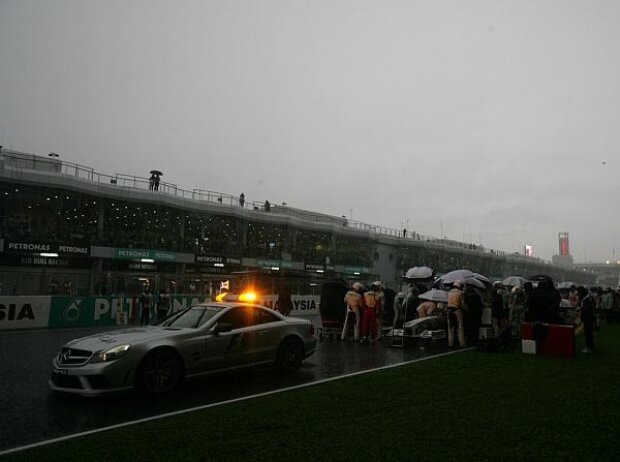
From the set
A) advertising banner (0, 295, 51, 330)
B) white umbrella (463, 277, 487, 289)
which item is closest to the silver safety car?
white umbrella (463, 277, 487, 289)

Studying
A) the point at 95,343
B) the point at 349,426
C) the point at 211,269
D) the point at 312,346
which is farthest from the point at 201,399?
the point at 211,269

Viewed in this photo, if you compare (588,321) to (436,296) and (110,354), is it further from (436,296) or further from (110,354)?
(110,354)

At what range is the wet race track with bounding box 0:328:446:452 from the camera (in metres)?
5.84

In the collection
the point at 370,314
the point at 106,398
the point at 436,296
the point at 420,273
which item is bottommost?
the point at 106,398

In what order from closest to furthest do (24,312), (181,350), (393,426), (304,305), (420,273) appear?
(393,426) → (181,350) → (24,312) → (420,273) → (304,305)

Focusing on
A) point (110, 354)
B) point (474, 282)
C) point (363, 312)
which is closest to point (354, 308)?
point (363, 312)

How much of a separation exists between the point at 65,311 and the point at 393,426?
15612 millimetres

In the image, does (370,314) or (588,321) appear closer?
(588,321)

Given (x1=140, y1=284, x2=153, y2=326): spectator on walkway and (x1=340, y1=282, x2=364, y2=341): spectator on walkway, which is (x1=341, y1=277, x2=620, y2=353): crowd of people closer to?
(x1=340, y1=282, x2=364, y2=341): spectator on walkway

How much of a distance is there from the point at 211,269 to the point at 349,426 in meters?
36.8

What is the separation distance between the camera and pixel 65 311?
17.7 m

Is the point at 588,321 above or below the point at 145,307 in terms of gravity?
above

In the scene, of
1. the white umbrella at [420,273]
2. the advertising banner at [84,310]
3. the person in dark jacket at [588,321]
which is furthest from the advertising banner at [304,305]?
the person in dark jacket at [588,321]

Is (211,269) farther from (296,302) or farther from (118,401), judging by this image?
(118,401)
